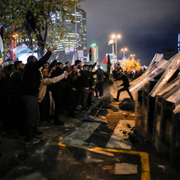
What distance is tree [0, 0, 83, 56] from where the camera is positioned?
9.75 metres

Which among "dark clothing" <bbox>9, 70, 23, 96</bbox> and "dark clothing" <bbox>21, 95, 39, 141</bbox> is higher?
"dark clothing" <bbox>9, 70, 23, 96</bbox>

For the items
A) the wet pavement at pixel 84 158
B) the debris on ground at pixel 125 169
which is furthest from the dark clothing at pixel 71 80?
the debris on ground at pixel 125 169

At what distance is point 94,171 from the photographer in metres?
3.14

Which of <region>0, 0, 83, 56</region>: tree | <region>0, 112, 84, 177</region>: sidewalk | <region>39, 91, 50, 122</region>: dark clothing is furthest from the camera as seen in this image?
<region>0, 0, 83, 56</region>: tree

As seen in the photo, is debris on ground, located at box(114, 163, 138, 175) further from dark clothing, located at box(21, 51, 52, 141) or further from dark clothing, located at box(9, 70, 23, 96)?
Answer: dark clothing, located at box(9, 70, 23, 96)

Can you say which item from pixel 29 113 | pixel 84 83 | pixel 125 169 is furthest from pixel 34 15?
pixel 125 169

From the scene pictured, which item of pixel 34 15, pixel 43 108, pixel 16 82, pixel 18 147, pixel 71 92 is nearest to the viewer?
pixel 18 147

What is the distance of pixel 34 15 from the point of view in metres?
9.73

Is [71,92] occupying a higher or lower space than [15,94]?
lower

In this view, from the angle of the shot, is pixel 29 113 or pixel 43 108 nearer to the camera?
pixel 29 113

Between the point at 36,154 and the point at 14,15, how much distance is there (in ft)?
28.9

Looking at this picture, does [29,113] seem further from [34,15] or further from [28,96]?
[34,15]

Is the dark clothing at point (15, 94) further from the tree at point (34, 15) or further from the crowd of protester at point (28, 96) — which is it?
the tree at point (34, 15)

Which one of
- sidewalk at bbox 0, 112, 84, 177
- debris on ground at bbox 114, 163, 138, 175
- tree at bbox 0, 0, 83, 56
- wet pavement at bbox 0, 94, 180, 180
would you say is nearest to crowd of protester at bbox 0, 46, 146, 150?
sidewalk at bbox 0, 112, 84, 177
